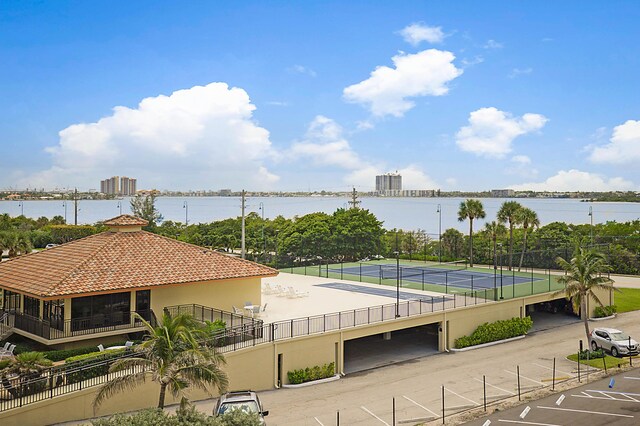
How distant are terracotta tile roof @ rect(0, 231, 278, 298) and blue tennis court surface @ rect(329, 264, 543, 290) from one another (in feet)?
55.3

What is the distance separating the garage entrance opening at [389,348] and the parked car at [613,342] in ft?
30.7

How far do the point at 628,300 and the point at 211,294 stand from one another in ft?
127

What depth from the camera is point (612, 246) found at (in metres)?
69.6

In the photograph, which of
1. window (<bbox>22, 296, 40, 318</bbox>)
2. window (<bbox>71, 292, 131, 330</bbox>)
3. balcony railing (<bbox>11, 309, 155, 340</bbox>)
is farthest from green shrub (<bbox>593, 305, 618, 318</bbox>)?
window (<bbox>22, 296, 40, 318</bbox>)

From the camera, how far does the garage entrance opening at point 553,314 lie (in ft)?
138

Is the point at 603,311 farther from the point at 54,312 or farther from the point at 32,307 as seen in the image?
the point at 32,307

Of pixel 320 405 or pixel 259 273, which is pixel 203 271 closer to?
pixel 259 273

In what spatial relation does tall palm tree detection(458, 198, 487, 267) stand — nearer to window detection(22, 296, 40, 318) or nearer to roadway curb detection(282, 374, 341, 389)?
roadway curb detection(282, 374, 341, 389)

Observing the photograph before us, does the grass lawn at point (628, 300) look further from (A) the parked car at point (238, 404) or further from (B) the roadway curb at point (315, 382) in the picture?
(A) the parked car at point (238, 404)

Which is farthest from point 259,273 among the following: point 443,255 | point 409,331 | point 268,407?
point 443,255

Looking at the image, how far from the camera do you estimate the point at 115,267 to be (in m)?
28.3

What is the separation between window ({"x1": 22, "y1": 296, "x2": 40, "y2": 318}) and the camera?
27.8m

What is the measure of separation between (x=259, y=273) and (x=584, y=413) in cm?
1748

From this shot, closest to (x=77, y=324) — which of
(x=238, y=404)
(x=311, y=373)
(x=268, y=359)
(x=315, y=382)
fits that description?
(x=268, y=359)
